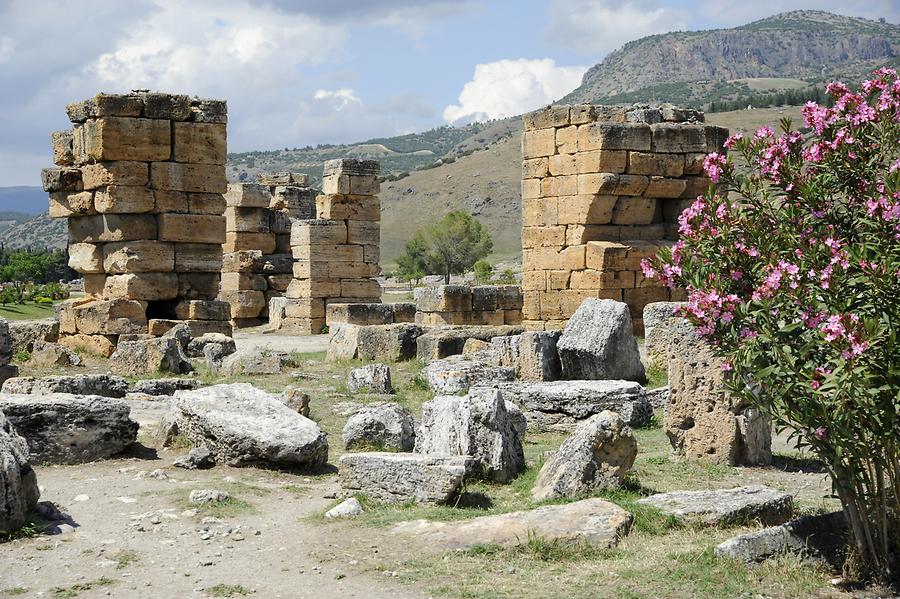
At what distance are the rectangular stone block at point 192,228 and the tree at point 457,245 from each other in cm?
4785

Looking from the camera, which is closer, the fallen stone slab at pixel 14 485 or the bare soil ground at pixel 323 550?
the bare soil ground at pixel 323 550

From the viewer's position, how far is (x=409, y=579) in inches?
238

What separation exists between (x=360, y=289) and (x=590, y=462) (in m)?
19.2

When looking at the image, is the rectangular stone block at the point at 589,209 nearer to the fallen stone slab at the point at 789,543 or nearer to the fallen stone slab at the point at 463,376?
the fallen stone slab at the point at 463,376

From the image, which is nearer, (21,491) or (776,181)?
(776,181)

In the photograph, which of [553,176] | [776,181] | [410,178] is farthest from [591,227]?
[410,178]

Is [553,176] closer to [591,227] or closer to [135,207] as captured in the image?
[591,227]

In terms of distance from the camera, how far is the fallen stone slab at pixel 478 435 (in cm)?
860

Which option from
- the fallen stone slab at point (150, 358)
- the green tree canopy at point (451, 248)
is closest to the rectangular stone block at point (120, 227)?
the fallen stone slab at point (150, 358)

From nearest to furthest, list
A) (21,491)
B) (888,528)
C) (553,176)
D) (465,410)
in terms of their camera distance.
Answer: (888,528)
(21,491)
(465,410)
(553,176)

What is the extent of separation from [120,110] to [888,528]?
1447cm

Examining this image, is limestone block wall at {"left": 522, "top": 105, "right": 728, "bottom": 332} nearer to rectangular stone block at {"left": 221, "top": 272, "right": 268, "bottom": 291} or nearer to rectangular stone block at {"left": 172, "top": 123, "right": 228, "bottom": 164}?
rectangular stone block at {"left": 172, "top": 123, "right": 228, "bottom": 164}

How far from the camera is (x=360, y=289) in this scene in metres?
26.8

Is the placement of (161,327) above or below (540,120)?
below
